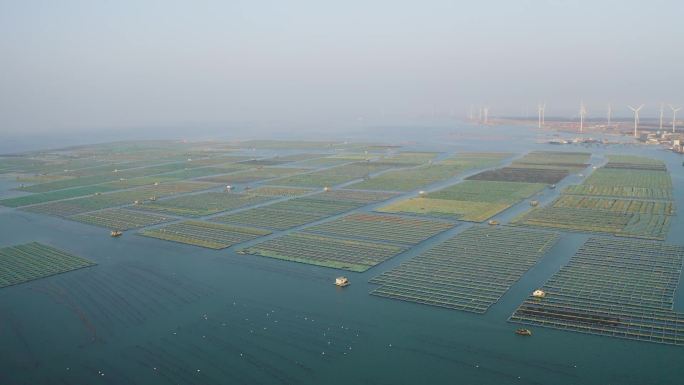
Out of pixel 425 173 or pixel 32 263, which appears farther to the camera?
pixel 425 173

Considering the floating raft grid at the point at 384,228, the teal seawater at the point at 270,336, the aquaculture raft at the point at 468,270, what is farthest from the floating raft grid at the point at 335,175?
the teal seawater at the point at 270,336

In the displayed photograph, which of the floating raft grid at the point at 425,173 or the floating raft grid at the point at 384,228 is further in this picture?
the floating raft grid at the point at 425,173

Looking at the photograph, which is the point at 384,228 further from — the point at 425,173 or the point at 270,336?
the point at 425,173

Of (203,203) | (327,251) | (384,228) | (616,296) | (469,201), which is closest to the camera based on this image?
(616,296)

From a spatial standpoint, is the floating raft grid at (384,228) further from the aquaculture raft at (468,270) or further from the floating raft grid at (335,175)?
the floating raft grid at (335,175)

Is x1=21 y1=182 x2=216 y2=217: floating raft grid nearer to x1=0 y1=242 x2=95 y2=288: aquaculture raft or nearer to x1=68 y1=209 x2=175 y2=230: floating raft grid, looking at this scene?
x1=68 y1=209 x2=175 y2=230: floating raft grid

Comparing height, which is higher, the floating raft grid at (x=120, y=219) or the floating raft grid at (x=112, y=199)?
the floating raft grid at (x=112, y=199)

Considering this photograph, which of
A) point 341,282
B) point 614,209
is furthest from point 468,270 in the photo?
point 614,209

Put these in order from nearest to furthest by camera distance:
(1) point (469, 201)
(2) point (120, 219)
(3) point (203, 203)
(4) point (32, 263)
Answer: (4) point (32, 263) → (2) point (120, 219) → (1) point (469, 201) → (3) point (203, 203)
